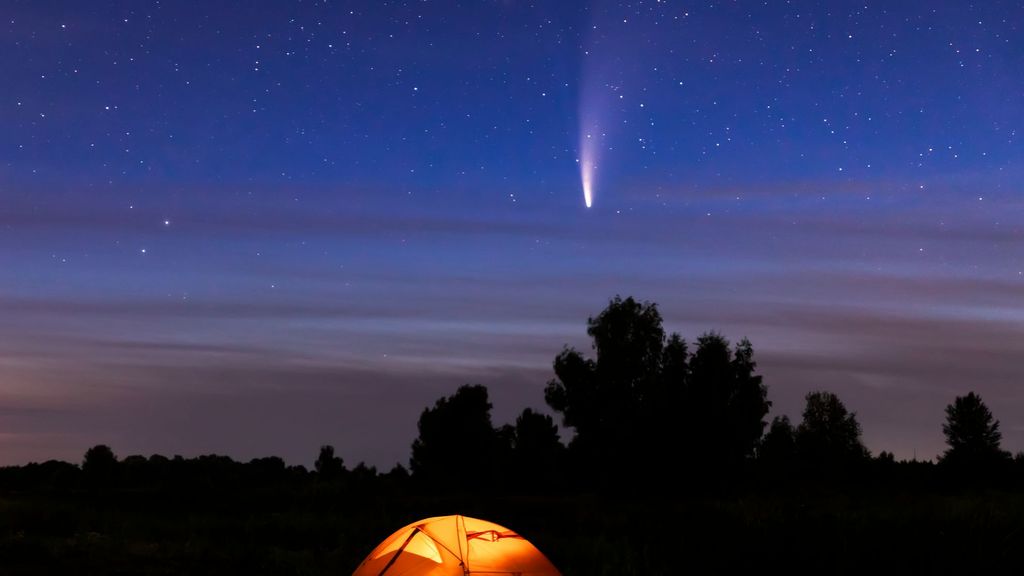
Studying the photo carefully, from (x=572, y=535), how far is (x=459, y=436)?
52.2m

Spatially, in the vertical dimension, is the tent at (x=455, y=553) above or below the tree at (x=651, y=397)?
below

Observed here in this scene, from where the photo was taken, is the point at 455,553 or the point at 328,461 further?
the point at 328,461

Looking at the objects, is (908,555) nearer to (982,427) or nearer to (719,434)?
(719,434)

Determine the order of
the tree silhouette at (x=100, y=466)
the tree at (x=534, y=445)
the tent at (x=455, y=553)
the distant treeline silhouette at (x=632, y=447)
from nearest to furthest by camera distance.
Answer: the tent at (x=455, y=553), the distant treeline silhouette at (x=632, y=447), the tree silhouette at (x=100, y=466), the tree at (x=534, y=445)

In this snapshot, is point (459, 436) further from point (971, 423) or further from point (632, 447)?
point (971, 423)

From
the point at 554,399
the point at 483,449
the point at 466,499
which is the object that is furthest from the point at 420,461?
the point at 466,499

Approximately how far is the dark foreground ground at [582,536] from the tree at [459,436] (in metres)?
42.1

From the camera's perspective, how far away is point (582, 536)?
2050cm

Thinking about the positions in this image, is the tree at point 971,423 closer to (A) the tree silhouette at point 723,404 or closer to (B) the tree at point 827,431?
(B) the tree at point 827,431

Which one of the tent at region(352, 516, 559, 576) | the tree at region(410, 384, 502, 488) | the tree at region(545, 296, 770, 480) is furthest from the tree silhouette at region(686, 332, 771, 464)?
the tent at region(352, 516, 559, 576)

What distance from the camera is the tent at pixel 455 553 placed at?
46.4 feet

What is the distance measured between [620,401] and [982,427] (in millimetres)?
51464

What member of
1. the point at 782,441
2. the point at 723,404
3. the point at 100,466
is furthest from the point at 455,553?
the point at 782,441

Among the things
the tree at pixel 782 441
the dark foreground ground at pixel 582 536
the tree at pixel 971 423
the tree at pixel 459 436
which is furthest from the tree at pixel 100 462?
the tree at pixel 971 423
